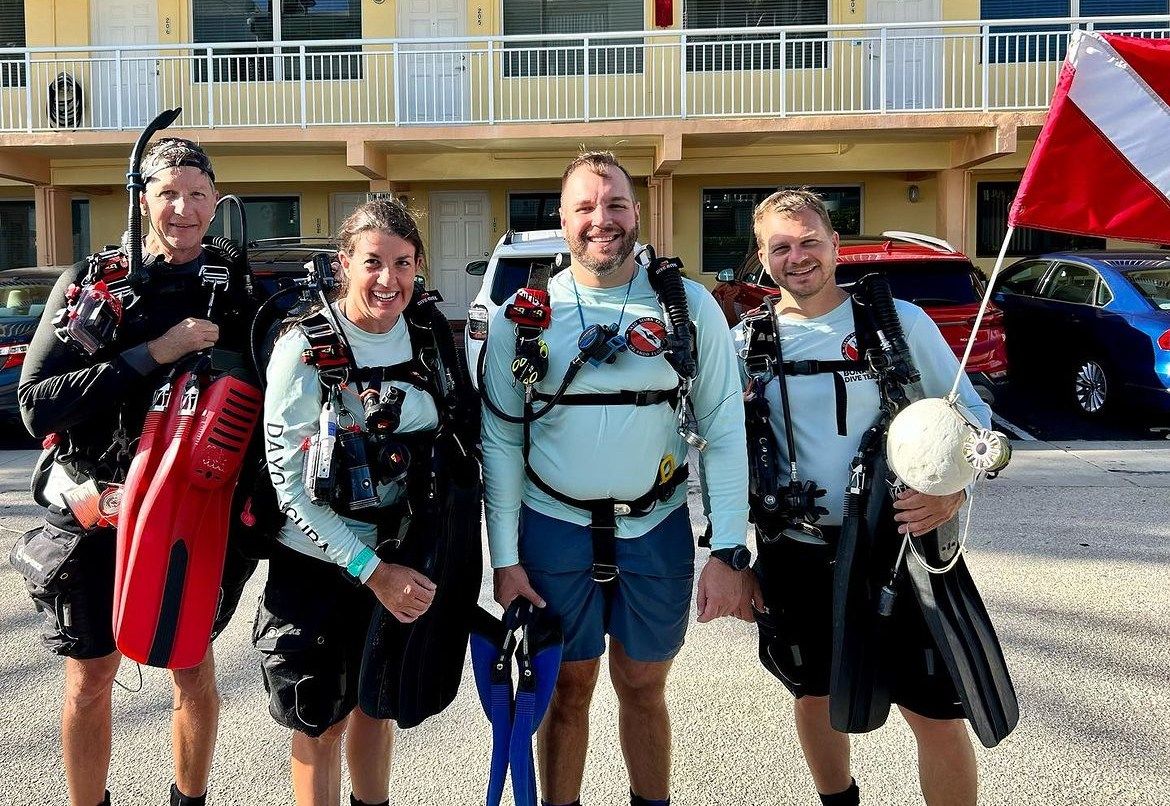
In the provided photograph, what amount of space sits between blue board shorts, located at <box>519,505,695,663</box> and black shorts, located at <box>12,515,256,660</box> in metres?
0.86

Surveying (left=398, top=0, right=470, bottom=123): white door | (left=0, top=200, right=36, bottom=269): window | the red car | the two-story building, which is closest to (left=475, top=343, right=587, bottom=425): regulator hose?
the red car

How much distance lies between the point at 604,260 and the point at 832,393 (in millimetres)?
710

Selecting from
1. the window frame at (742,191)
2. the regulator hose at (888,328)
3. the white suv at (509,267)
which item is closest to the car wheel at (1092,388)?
the white suv at (509,267)

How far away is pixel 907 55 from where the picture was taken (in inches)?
582

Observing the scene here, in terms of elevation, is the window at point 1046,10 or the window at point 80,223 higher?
the window at point 1046,10

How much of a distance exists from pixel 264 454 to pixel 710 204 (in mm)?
14495

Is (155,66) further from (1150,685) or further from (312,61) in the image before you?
(1150,685)

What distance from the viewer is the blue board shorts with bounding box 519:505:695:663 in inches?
108

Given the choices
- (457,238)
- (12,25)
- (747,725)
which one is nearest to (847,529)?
(747,725)

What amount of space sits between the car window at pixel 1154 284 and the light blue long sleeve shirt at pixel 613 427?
8.35 m

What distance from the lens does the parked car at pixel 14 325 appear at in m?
9.17

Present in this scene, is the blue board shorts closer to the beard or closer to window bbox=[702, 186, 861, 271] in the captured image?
the beard

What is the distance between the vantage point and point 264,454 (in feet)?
8.82

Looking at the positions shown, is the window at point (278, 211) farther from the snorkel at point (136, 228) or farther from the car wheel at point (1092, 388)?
the snorkel at point (136, 228)
